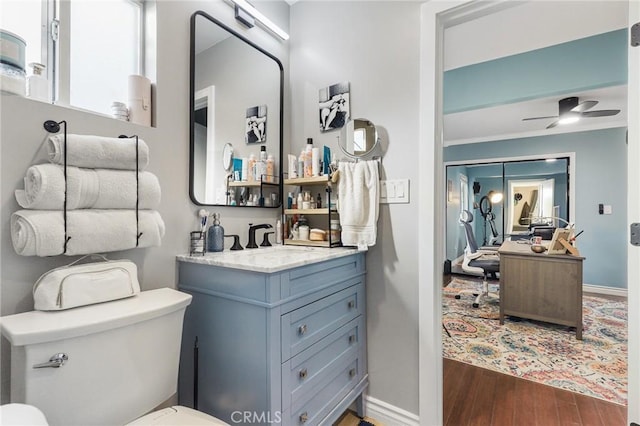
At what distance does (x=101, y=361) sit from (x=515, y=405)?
2178mm

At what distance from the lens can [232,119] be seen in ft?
5.57

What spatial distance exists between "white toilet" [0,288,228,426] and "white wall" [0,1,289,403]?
6.3 inches

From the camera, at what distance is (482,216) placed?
17.7ft

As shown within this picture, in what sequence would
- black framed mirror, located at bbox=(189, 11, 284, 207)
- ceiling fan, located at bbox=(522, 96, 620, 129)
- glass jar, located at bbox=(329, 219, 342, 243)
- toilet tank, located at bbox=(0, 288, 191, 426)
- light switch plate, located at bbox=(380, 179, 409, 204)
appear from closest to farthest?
1. toilet tank, located at bbox=(0, 288, 191, 426)
2. black framed mirror, located at bbox=(189, 11, 284, 207)
3. light switch plate, located at bbox=(380, 179, 409, 204)
4. glass jar, located at bbox=(329, 219, 342, 243)
5. ceiling fan, located at bbox=(522, 96, 620, 129)

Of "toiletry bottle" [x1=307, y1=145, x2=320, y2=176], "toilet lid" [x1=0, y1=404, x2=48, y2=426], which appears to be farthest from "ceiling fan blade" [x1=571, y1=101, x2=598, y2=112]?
"toilet lid" [x1=0, y1=404, x2=48, y2=426]

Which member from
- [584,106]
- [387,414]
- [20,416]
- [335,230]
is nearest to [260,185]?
[335,230]

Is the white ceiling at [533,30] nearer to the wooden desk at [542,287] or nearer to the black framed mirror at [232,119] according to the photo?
the black framed mirror at [232,119]

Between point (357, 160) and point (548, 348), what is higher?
point (357, 160)

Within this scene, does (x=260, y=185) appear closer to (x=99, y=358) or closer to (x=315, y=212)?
(x=315, y=212)

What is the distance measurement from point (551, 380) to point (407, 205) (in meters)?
1.72

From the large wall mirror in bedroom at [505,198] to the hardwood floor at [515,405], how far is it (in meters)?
3.43

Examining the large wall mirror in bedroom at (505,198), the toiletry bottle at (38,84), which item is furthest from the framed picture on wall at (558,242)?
the toiletry bottle at (38,84)

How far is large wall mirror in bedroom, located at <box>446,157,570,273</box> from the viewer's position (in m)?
4.58

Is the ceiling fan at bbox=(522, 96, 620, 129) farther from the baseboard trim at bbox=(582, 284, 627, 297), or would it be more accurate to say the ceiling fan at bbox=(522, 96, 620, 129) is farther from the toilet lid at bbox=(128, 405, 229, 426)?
the toilet lid at bbox=(128, 405, 229, 426)
